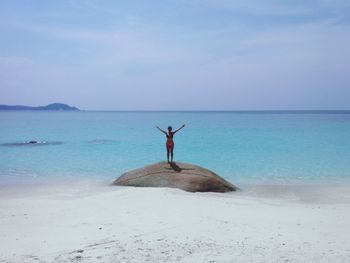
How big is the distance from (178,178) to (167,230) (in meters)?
5.44

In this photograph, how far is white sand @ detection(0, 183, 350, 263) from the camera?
624 centimetres

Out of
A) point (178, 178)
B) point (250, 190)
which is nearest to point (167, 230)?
point (178, 178)

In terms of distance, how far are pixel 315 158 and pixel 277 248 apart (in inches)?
757

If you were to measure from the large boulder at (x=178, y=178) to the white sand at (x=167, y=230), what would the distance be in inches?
50.1

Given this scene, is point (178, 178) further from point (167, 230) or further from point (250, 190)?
point (167, 230)

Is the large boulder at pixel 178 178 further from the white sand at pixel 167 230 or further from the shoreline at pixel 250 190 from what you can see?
the white sand at pixel 167 230

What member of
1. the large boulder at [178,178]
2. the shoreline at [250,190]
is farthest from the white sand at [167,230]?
the shoreline at [250,190]

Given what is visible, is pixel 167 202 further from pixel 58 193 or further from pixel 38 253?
pixel 58 193

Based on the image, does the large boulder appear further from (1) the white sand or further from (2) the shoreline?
(1) the white sand

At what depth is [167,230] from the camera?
740 cm

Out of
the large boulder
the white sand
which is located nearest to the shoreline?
the large boulder

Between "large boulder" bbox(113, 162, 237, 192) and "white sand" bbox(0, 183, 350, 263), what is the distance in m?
1.27

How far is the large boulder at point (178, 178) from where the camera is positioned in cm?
1266

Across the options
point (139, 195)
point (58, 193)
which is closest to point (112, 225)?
point (139, 195)
